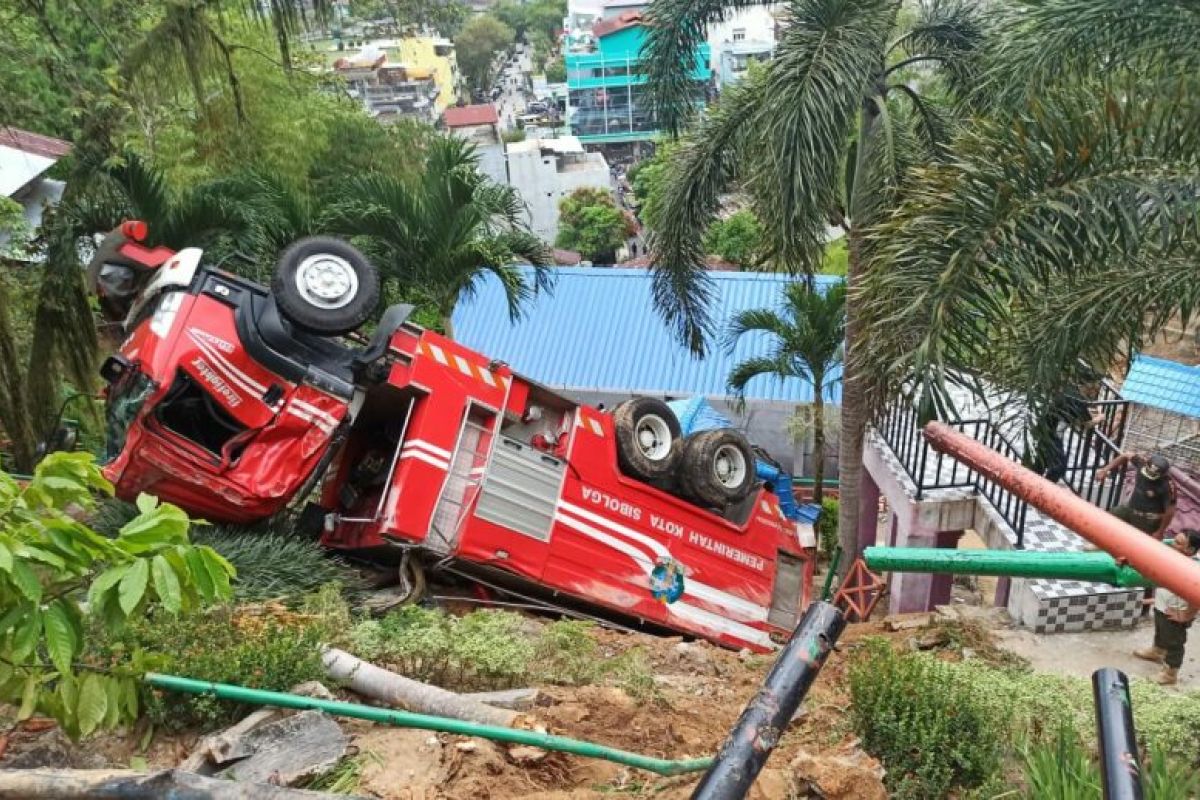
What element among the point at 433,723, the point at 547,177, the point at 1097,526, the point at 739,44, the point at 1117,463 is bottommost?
the point at 433,723

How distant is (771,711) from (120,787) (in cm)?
155

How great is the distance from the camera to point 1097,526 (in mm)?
2166

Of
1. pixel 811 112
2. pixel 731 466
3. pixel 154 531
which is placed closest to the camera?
pixel 154 531

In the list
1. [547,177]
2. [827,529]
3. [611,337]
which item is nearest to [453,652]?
[827,529]

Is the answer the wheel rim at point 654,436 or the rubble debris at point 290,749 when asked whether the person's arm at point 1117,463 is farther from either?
the rubble debris at point 290,749

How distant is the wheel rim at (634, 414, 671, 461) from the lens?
7.70 meters

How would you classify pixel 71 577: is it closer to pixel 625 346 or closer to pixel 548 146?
pixel 625 346

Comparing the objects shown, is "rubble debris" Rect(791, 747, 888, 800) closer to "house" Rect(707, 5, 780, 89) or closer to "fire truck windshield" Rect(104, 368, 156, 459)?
"fire truck windshield" Rect(104, 368, 156, 459)

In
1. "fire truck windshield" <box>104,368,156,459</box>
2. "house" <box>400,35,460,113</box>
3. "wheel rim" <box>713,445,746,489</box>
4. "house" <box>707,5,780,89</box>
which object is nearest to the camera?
"fire truck windshield" <box>104,368,156,459</box>

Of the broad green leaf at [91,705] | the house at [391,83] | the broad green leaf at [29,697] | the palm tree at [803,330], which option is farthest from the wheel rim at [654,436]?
the house at [391,83]

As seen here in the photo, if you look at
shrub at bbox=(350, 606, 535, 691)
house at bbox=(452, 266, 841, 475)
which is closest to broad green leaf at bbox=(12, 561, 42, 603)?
shrub at bbox=(350, 606, 535, 691)

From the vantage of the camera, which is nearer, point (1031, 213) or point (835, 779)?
point (835, 779)

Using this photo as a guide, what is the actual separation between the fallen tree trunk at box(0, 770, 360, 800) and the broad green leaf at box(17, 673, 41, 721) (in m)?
0.20

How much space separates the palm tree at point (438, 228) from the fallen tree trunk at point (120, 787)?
305 inches
